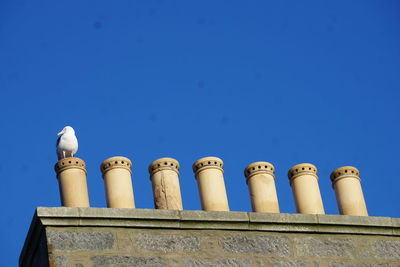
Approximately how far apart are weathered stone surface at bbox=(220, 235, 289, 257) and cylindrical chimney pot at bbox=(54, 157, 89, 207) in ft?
4.70

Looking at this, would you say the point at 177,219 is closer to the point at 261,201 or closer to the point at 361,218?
the point at 261,201

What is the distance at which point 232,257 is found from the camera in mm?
12578

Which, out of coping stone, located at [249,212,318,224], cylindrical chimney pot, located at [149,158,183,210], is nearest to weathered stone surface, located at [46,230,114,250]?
cylindrical chimney pot, located at [149,158,183,210]

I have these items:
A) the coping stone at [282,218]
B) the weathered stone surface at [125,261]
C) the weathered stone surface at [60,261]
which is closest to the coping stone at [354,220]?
the coping stone at [282,218]

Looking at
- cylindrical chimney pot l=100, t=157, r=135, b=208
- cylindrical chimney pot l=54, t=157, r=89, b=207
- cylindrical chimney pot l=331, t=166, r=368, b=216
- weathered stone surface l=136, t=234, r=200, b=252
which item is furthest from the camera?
cylindrical chimney pot l=331, t=166, r=368, b=216

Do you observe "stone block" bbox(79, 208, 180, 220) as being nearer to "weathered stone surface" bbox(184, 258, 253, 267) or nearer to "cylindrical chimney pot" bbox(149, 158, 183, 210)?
"cylindrical chimney pot" bbox(149, 158, 183, 210)

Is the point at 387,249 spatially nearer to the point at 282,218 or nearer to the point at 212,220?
the point at 282,218

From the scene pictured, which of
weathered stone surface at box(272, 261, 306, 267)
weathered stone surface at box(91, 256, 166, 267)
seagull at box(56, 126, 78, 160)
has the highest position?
seagull at box(56, 126, 78, 160)

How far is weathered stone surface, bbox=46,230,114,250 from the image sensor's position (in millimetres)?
12141

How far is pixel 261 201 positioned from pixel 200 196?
0.62 m

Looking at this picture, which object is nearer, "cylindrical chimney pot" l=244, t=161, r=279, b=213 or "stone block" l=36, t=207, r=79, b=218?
"stone block" l=36, t=207, r=79, b=218

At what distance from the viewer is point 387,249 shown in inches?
519

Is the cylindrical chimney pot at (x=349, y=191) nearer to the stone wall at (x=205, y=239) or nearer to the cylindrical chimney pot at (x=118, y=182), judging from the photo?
the stone wall at (x=205, y=239)

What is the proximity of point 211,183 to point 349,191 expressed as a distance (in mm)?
1548
